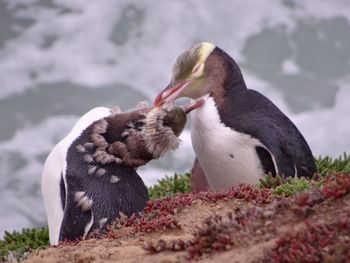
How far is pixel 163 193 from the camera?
1117 cm

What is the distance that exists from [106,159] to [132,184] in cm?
30

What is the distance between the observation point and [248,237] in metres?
5.06

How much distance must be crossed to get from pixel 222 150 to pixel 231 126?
258 mm

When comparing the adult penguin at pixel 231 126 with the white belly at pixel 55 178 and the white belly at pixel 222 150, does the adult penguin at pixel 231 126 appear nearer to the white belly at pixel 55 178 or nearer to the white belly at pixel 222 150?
the white belly at pixel 222 150

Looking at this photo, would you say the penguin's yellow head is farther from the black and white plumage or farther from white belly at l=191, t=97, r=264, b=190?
the black and white plumage

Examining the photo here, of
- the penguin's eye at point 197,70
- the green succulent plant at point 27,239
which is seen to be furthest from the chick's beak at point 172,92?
the green succulent plant at point 27,239

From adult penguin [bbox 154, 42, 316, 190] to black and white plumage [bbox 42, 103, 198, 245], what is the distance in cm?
123

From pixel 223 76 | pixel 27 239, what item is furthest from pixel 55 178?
pixel 27 239

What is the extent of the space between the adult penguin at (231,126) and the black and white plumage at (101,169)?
123 cm

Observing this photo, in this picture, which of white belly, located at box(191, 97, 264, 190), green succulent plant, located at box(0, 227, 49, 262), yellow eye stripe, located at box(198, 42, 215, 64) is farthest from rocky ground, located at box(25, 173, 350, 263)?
green succulent plant, located at box(0, 227, 49, 262)

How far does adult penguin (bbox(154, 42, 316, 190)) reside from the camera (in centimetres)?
889

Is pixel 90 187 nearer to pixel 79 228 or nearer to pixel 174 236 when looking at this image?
pixel 79 228

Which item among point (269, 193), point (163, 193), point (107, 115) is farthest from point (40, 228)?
point (269, 193)

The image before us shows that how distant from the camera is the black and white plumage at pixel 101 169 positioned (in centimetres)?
714
